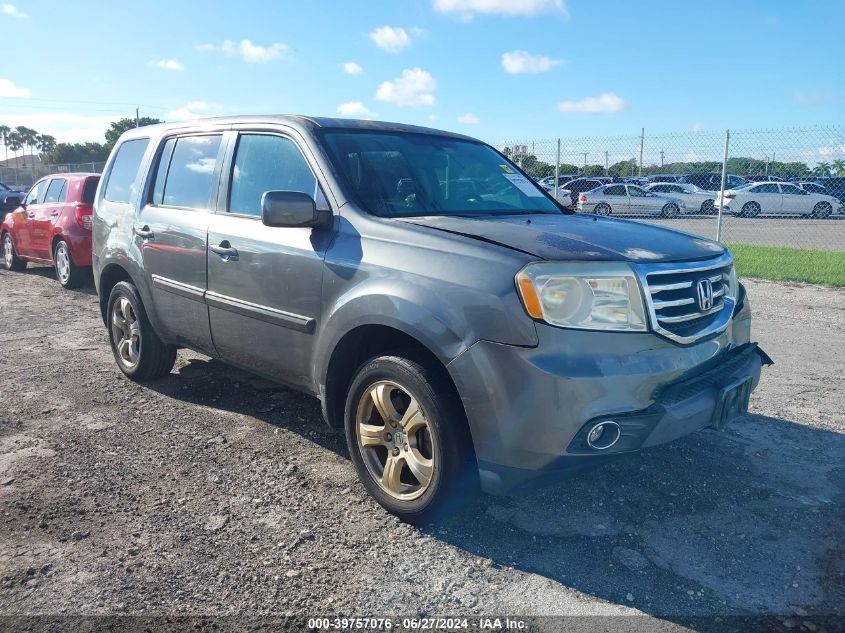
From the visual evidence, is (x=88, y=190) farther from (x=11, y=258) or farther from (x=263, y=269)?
(x=263, y=269)

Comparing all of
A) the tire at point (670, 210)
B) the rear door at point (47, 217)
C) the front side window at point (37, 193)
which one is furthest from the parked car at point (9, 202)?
the tire at point (670, 210)

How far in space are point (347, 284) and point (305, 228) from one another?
0.47m

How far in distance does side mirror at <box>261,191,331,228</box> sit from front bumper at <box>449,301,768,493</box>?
1117 mm

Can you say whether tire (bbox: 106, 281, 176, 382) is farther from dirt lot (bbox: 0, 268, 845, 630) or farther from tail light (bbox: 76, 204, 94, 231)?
tail light (bbox: 76, 204, 94, 231)

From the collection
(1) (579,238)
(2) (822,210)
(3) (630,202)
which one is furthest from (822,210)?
(1) (579,238)

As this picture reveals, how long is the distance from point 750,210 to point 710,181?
5.88m

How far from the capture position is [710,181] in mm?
18938

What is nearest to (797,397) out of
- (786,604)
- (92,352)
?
(786,604)

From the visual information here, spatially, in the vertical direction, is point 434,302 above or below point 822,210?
above

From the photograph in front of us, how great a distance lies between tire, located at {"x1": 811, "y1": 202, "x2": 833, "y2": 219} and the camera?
2388 centimetres

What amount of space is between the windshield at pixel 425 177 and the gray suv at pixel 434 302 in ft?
Result: 0.04

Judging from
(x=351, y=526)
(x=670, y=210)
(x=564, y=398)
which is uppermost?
(x=564, y=398)

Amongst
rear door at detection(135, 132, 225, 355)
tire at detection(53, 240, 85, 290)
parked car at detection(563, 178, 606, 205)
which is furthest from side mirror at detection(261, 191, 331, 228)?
parked car at detection(563, 178, 606, 205)

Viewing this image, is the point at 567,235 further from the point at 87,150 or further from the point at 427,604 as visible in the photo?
the point at 87,150
